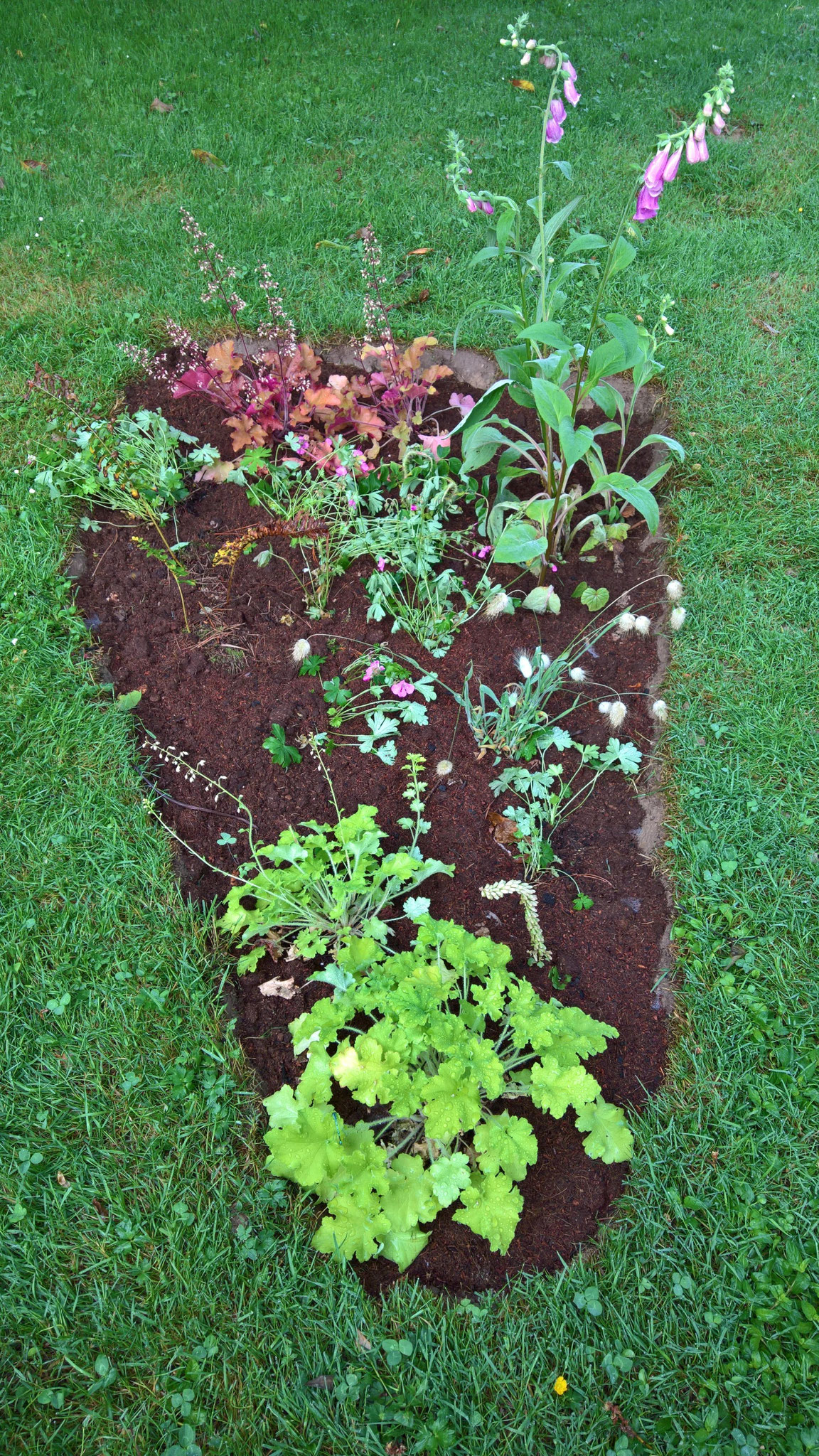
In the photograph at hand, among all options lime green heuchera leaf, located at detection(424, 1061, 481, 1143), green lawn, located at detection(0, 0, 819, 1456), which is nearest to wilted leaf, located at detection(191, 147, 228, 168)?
green lawn, located at detection(0, 0, 819, 1456)

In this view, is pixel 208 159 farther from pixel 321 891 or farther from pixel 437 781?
pixel 321 891

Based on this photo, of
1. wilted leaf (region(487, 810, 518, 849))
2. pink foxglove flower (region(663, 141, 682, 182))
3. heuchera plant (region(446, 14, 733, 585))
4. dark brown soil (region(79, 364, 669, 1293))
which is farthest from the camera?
wilted leaf (region(487, 810, 518, 849))

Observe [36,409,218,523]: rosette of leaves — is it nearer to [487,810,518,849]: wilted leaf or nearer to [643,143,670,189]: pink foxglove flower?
[487,810,518,849]: wilted leaf

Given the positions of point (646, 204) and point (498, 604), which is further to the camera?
point (498, 604)

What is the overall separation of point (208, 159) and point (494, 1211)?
4752mm

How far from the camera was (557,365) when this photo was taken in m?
2.33

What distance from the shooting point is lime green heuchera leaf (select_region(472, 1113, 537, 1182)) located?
1523 millimetres

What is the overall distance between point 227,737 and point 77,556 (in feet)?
3.12

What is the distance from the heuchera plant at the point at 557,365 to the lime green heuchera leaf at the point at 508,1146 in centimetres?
139

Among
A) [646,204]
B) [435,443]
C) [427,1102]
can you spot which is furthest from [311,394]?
[427,1102]

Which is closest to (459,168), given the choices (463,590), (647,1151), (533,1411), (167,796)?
(463,590)

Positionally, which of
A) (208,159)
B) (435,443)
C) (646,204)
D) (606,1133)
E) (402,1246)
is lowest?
(402,1246)

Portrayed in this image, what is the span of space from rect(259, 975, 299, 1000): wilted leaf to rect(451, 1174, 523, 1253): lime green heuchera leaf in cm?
59

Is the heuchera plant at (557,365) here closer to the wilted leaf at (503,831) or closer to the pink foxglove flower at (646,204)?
the pink foxglove flower at (646,204)
